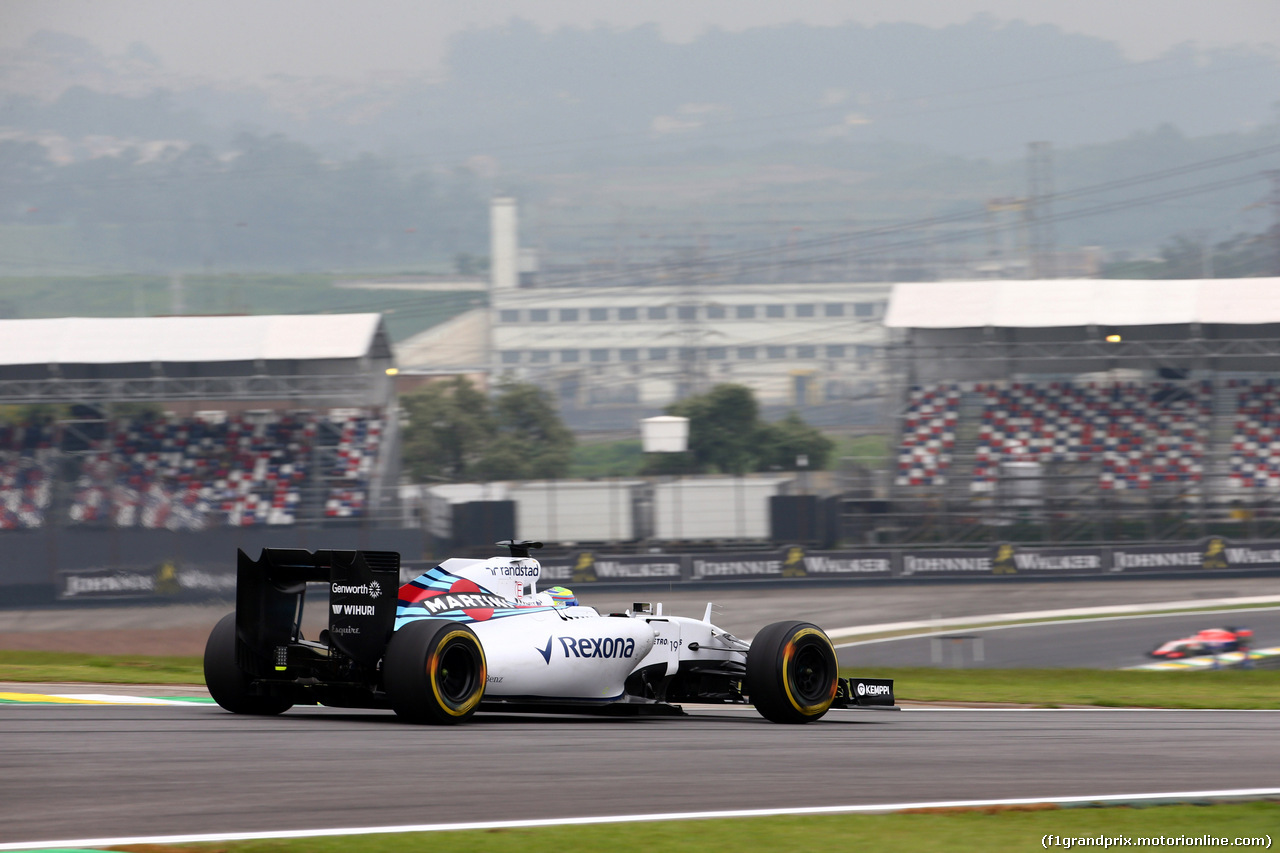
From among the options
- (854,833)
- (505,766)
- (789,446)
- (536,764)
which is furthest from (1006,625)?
(789,446)

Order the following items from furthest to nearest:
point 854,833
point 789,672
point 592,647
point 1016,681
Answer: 1. point 1016,681
2. point 789,672
3. point 592,647
4. point 854,833

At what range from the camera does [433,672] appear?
884 centimetres

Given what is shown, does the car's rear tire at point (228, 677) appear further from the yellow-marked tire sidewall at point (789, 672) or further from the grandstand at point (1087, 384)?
the grandstand at point (1087, 384)

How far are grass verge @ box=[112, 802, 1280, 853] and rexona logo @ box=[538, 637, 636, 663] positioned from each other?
403cm

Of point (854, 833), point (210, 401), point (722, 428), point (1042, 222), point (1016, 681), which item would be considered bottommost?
point (1016, 681)

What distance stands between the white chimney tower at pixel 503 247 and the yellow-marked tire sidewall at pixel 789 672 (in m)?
99.4

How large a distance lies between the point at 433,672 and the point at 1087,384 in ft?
118

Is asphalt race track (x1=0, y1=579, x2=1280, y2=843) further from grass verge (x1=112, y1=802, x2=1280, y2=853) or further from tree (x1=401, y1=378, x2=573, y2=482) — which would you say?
tree (x1=401, y1=378, x2=573, y2=482)

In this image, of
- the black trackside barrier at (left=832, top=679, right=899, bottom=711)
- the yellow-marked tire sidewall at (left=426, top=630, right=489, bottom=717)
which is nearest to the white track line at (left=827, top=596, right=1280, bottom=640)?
the black trackside barrier at (left=832, top=679, right=899, bottom=711)

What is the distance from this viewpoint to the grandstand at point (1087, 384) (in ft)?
124

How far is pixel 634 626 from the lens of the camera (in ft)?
34.1

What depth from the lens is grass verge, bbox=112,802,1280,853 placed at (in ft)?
17.2

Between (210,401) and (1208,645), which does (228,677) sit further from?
(210,401)

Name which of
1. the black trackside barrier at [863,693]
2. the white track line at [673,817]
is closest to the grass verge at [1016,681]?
the black trackside barrier at [863,693]
